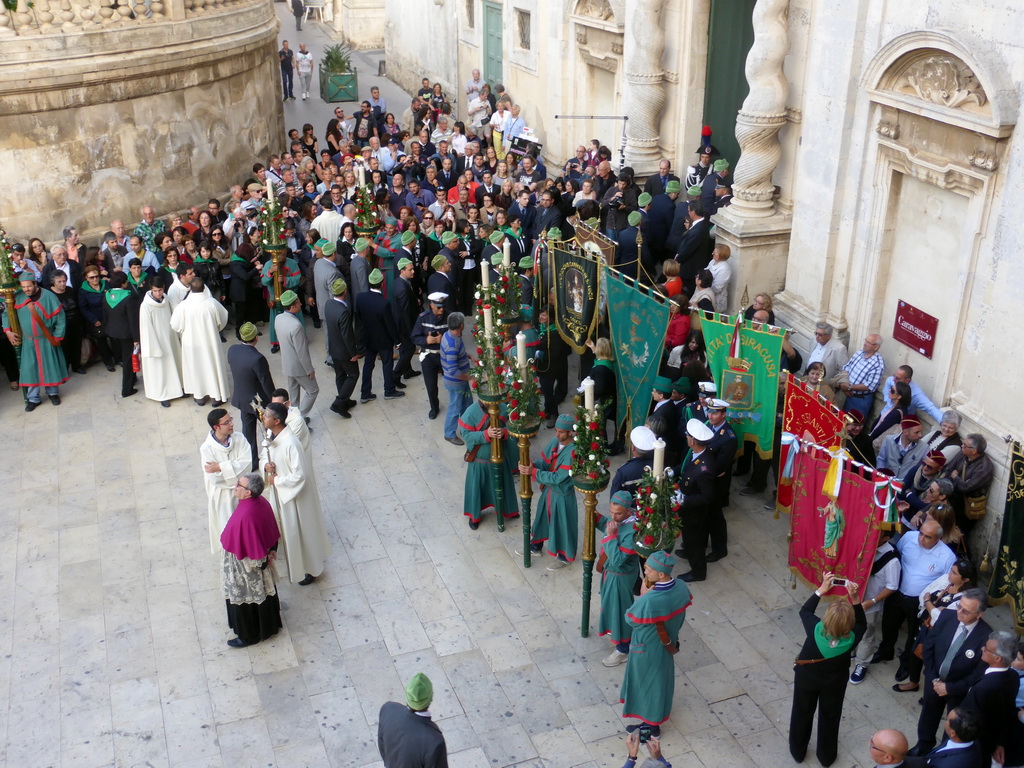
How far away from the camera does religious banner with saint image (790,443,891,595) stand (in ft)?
26.5

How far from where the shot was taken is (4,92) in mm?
14820

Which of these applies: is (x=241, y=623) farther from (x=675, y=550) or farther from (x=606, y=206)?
(x=606, y=206)

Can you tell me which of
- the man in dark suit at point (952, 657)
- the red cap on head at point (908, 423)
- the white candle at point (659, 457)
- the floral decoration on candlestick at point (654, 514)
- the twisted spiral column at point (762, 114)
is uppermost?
the twisted spiral column at point (762, 114)

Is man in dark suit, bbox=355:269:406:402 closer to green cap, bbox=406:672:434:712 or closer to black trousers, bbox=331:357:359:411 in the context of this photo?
black trousers, bbox=331:357:359:411

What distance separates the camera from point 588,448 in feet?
27.1

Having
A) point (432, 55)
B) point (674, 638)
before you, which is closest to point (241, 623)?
point (674, 638)

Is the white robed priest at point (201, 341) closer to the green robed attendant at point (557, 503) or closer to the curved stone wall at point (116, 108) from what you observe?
the curved stone wall at point (116, 108)

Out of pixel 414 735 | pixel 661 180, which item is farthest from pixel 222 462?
pixel 661 180

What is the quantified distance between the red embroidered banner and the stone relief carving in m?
2.85

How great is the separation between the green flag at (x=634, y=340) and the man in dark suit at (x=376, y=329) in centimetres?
287

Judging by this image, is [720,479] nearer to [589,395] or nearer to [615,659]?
[615,659]

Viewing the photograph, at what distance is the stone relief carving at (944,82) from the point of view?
30.1ft

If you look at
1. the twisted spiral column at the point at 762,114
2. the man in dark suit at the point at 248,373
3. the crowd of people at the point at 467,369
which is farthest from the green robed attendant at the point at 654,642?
the twisted spiral column at the point at 762,114

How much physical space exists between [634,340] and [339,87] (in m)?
20.9
